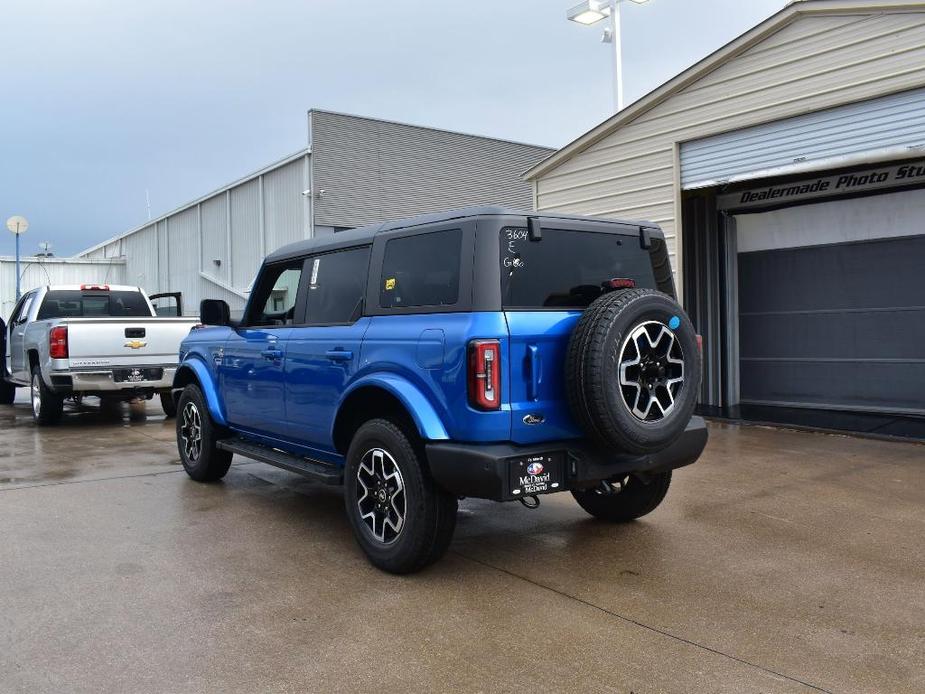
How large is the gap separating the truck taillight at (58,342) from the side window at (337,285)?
574 cm

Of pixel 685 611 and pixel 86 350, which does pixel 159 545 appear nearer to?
pixel 685 611

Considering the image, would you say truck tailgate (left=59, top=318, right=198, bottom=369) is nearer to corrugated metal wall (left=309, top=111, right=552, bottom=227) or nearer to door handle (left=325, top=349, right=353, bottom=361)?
door handle (left=325, top=349, right=353, bottom=361)

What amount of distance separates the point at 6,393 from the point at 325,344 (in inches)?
484

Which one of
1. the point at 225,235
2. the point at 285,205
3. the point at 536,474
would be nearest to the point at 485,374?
the point at 536,474

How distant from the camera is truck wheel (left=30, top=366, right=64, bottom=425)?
10656mm

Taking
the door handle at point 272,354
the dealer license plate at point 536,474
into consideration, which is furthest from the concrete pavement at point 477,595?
the door handle at point 272,354

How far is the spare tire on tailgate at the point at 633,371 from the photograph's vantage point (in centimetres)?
399

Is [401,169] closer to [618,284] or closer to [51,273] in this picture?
[618,284]

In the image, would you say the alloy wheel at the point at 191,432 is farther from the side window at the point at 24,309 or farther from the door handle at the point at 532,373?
the side window at the point at 24,309

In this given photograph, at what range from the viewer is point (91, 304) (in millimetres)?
12195

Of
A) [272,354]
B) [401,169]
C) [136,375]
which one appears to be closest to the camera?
[272,354]

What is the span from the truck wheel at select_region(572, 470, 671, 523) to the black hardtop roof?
168 centimetres

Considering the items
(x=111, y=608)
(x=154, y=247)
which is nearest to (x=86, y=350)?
(x=111, y=608)

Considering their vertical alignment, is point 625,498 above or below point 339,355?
below
